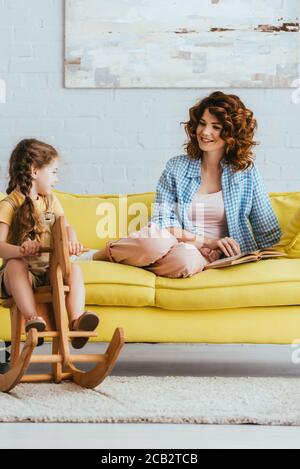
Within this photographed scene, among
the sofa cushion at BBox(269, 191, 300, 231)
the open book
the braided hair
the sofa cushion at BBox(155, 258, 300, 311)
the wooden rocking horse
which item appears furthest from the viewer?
the sofa cushion at BBox(269, 191, 300, 231)

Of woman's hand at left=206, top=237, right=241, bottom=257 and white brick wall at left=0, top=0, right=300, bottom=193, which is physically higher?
white brick wall at left=0, top=0, right=300, bottom=193

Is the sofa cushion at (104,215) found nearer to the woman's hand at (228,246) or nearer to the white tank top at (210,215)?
the white tank top at (210,215)

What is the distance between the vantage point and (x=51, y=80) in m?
4.45

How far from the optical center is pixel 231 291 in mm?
3031

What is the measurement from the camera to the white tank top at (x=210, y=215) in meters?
3.48

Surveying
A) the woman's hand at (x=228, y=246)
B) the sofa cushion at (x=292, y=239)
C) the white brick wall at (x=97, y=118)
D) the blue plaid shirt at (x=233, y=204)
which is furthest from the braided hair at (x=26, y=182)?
the white brick wall at (x=97, y=118)

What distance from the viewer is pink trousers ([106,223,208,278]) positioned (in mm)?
3105

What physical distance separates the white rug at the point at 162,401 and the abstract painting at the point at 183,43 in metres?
1.93

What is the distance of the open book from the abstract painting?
4.64 feet

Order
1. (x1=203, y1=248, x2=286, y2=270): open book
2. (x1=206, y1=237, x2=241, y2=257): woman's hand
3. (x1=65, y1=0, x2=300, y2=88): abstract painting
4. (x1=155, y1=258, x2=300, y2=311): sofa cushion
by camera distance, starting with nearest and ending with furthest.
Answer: (x1=155, y1=258, x2=300, y2=311): sofa cushion, (x1=203, y1=248, x2=286, y2=270): open book, (x1=206, y1=237, x2=241, y2=257): woman's hand, (x1=65, y1=0, x2=300, y2=88): abstract painting

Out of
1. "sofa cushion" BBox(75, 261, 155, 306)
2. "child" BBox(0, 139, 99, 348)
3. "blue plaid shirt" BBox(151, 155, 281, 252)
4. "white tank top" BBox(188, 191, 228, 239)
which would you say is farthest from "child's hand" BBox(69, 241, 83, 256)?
"white tank top" BBox(188, 191, 228, 239)

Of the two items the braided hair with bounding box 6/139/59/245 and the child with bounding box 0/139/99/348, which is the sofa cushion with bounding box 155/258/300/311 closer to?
the child with bounding box 0/139/99/348
